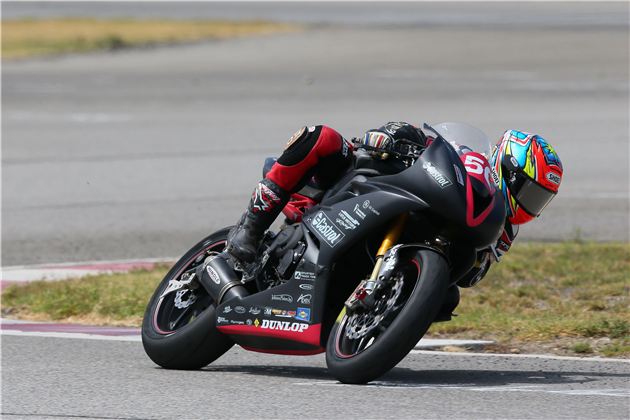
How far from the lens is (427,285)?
5.39 m

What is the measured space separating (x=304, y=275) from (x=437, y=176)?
2.64 ft

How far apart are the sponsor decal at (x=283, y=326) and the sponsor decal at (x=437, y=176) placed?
3.00 ft

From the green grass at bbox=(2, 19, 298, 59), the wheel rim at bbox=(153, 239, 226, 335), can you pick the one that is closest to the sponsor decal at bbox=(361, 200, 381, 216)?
the wheel rim at bbox=(153, 239, 226, 335)

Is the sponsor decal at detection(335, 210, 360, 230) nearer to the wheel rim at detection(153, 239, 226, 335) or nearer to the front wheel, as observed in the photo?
the front wheel

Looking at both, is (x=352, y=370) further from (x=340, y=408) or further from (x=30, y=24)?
(x=30, y=24)

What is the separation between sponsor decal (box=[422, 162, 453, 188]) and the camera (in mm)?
5562

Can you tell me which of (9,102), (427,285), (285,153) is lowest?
(9,102)

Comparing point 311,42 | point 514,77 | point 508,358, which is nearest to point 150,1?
point 311,42

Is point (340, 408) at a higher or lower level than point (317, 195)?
lower

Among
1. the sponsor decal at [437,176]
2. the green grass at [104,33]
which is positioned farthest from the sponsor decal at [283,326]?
the green grass at [104,33]

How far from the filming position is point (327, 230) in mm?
5863

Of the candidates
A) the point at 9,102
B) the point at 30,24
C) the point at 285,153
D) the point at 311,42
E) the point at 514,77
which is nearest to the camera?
the point at 285,153

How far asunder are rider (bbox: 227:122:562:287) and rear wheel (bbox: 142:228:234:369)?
40cm

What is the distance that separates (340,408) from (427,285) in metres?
0.66
